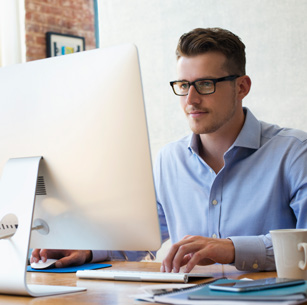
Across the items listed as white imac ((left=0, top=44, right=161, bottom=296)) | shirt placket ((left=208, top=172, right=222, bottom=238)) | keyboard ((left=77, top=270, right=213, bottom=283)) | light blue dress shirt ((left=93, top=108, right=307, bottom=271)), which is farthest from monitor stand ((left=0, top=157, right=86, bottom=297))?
shirt placket ((left=208, top=172, right=222, bottom=238))

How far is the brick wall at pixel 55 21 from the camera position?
5.09 metres

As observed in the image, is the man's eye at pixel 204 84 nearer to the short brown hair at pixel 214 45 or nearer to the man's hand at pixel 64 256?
the short brown hair at pixel 214 45

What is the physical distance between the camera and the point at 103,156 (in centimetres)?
117

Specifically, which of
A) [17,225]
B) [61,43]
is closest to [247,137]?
[17,225]

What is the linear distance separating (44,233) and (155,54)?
2.30 metres

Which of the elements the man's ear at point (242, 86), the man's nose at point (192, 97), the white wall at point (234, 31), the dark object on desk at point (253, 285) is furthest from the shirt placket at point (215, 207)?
the white wall at point (234, 31)

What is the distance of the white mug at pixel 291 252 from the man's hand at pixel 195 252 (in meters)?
0.22

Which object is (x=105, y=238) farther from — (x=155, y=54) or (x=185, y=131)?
(x=155, y=54)

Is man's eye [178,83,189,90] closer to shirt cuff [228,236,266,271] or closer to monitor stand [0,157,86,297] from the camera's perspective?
shirt cuff [228,236,266,271]

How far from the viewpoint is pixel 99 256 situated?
168cm

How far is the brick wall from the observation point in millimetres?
5094

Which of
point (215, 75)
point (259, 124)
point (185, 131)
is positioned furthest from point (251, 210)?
point (185, 131)

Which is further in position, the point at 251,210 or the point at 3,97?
the point at 251,210

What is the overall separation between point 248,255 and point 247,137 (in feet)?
1.87
